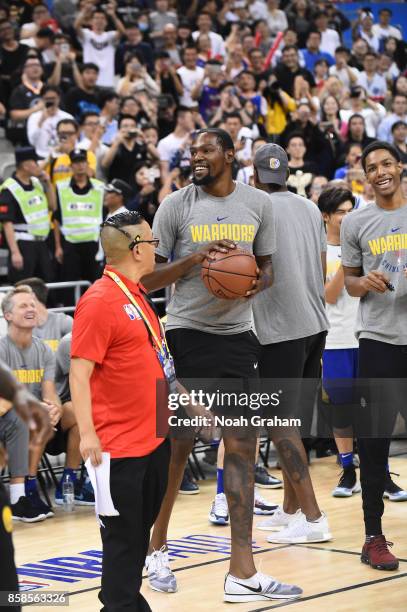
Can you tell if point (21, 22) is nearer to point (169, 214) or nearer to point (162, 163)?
point (162, 163)

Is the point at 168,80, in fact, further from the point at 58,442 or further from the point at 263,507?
the point at 263,507

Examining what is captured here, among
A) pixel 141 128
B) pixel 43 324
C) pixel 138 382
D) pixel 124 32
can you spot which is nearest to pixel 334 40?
pixel 124 32

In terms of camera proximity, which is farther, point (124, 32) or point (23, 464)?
point (124, 32)

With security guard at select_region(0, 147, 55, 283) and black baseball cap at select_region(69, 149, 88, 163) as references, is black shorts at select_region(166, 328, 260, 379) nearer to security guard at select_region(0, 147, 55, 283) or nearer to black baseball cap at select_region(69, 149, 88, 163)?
security guard at select_region(0, 147, 55, 283)

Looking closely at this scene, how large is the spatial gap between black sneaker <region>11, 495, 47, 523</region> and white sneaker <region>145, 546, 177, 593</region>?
7.00ft

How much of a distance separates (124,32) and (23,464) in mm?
10457

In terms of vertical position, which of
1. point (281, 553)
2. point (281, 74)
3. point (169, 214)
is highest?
point (281, 74)

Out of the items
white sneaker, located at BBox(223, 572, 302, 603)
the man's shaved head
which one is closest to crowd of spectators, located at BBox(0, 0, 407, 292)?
white sneaker, located at BBox(223, 572, 302, 603)

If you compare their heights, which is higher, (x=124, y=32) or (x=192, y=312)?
(x=124, y=32)

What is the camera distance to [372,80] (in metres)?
19.8

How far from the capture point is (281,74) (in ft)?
57.7

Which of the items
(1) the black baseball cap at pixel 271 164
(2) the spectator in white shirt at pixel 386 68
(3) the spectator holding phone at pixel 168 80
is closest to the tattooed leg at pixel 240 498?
(1) the black baseball cap at pixel 271 164

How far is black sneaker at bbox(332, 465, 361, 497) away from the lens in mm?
8625

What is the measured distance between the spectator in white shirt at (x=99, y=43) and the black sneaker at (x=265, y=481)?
891cm
